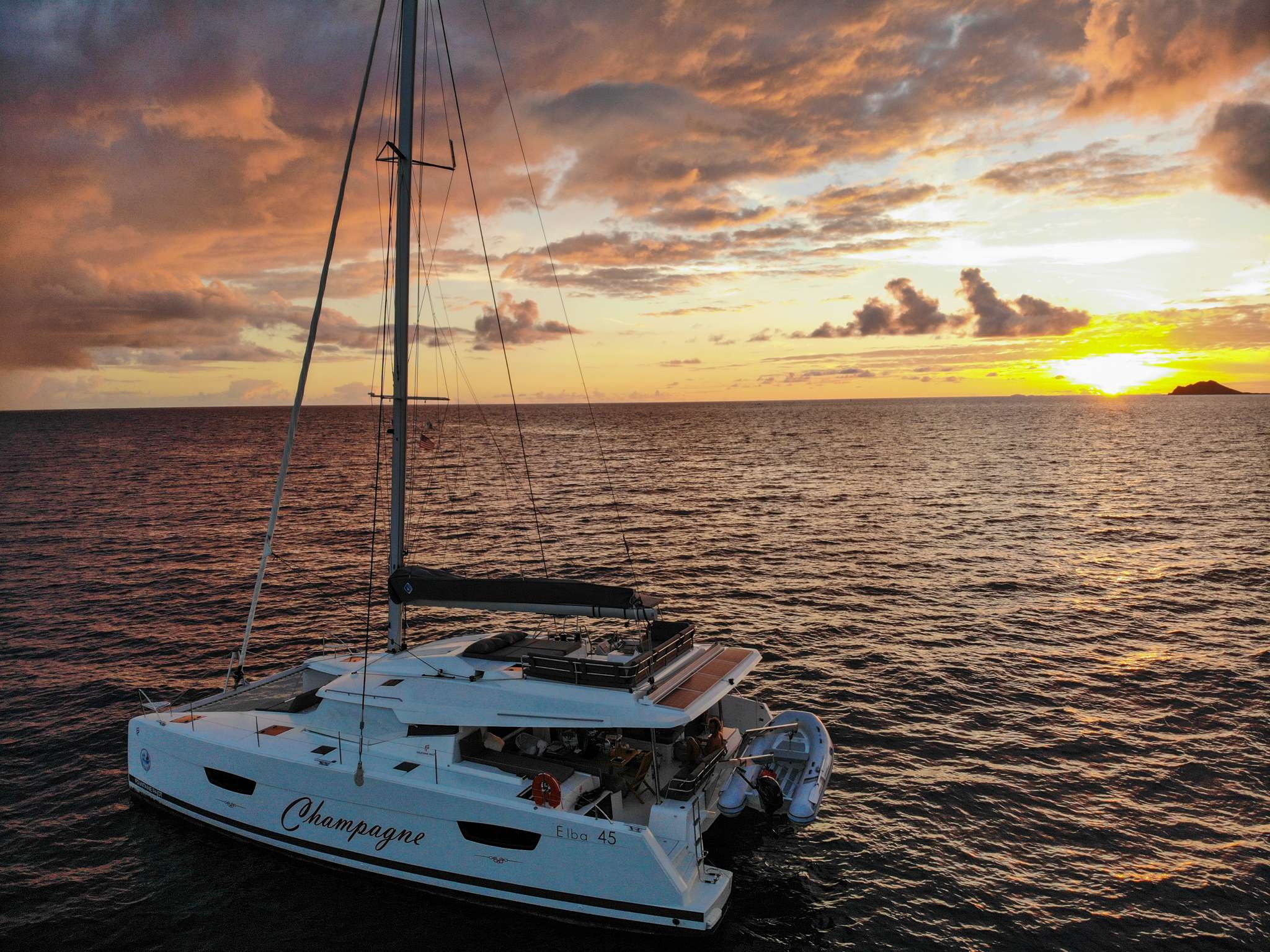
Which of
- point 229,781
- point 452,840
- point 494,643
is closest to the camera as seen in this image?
point 452,840

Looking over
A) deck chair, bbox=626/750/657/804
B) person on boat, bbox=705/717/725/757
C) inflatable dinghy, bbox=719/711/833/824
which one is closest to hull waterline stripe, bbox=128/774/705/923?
deck chair, bbox=626/750/657/804

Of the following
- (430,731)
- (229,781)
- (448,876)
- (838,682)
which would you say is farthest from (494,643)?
(838,682)

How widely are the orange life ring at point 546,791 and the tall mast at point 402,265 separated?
5.70 meters

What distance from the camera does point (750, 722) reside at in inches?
659

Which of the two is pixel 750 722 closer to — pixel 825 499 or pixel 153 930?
pixel 153 930

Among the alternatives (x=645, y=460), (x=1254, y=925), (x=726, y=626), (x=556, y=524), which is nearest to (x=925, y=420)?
(x=645, y=460)

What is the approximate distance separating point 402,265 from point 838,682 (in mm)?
17763

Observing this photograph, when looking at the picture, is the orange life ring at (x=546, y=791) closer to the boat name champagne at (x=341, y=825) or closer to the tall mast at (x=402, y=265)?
the boat name champagne at (x=341, y=825)

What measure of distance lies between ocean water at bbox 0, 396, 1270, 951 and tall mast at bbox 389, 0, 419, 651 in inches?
310

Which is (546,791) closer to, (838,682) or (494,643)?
(494,643)

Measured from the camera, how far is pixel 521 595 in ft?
49.7

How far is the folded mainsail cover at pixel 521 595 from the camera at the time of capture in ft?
46.9

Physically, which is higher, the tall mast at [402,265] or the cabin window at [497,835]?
the tall mast at [402,265]

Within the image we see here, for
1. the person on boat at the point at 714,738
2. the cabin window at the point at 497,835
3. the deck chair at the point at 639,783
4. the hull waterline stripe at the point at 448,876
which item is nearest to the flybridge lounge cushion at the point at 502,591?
the deck chair at the point at 639,783
